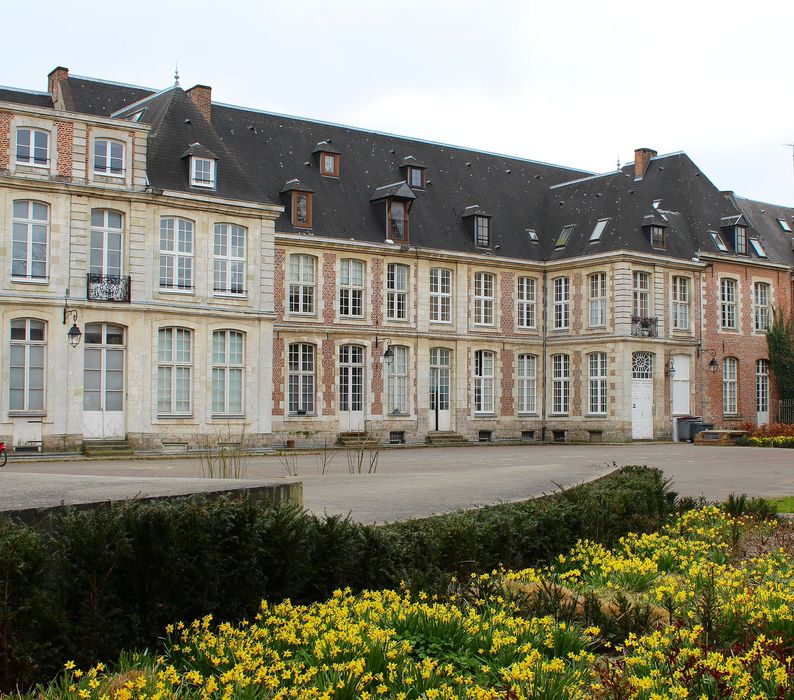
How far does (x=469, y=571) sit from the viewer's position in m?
7.46

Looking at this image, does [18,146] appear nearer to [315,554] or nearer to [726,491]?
[726,491]

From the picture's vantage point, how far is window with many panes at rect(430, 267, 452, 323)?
31.5 meters

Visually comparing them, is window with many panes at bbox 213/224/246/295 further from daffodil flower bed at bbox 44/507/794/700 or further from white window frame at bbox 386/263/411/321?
daffodil flower bed at bbox 44/507/794/700

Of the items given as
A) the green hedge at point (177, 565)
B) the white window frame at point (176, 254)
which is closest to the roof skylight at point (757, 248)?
Answer: the white window frame at point (176, 254)

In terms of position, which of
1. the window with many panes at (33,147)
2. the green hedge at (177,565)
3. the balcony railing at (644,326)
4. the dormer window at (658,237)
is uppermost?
the window with many panes at (33,147)

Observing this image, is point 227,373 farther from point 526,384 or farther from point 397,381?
point 526,384

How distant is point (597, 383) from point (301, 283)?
34.0 feet

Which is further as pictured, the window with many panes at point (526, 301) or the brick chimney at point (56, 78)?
the window with many panes at point (526, 301)

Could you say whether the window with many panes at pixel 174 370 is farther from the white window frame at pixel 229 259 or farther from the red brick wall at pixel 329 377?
the red brick wall at pixel 329 377

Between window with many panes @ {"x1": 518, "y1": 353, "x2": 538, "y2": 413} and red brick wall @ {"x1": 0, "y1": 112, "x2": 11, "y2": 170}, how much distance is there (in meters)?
17.4

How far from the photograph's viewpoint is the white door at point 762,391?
117 ft

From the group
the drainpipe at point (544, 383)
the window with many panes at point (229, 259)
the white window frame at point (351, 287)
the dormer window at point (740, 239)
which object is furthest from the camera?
the dormer window at point (740, 239)

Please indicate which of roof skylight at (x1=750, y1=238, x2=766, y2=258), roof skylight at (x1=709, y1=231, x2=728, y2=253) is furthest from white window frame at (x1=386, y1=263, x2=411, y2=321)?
roof skylight at (x1=750, y1=238, x2=766, y2=258)

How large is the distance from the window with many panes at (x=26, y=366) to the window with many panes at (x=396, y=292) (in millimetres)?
10859
